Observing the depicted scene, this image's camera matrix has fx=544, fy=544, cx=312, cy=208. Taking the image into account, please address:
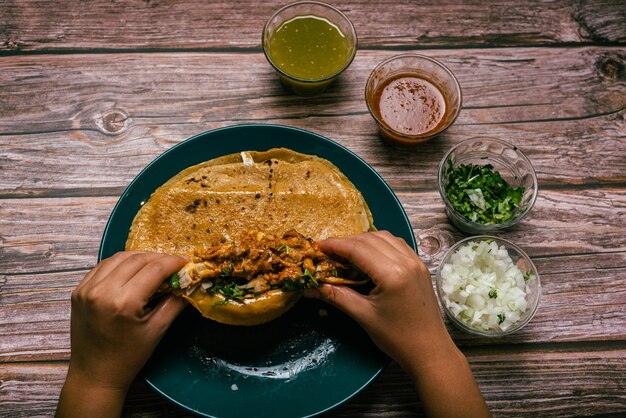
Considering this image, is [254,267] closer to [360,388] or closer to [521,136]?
[360,388]

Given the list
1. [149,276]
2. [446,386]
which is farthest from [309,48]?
[446,386]

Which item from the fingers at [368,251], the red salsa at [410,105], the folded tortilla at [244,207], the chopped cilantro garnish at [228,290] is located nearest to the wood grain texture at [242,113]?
the red salsa at [410,105]

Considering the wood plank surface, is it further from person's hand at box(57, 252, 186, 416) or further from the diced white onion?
person's hand at box(57, 252, 186, 416)

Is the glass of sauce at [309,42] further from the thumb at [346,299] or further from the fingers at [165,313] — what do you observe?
the fingers at [165,313]

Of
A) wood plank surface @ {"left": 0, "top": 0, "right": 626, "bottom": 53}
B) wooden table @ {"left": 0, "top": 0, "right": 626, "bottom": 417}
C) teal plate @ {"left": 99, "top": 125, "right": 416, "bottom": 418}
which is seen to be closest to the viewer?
teal plate @ {"left": 99, "top": 125, "right": 416, "bottom": 418}

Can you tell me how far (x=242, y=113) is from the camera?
2.78 metres

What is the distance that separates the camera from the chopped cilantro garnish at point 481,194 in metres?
2.61

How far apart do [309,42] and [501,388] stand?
1.94 metres

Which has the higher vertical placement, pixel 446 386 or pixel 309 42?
pixel 309 42

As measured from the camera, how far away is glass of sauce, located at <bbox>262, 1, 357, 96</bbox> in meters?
2.71

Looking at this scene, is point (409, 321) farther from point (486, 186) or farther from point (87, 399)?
point (87, 399)

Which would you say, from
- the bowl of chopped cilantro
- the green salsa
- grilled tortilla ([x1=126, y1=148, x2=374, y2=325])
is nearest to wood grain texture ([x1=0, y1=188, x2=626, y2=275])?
the bowl of chopped cilantro

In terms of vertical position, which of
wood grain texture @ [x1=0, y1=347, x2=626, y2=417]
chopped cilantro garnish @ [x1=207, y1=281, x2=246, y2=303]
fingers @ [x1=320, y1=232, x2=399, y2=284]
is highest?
fingers @ [x1=320, y1=232, x2=399, y2=284]

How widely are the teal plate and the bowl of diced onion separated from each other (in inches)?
12.2
